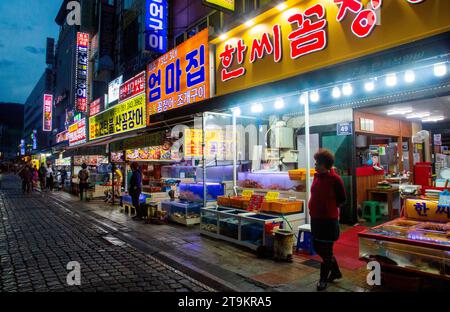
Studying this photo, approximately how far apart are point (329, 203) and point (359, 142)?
21.8ft

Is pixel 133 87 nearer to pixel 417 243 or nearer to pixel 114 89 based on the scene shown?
pixel 114 89

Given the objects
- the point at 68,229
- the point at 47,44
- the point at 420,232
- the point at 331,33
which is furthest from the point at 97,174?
the point at 47,44

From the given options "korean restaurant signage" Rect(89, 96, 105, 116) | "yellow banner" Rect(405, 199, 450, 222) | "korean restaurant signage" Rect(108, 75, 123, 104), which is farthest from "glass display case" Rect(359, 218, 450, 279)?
"korean restaurant signage" Rect(89, 96, 105, 116)

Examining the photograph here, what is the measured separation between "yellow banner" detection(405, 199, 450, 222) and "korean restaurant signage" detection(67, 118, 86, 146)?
23686 mm

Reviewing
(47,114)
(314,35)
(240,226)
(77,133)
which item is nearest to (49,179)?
(77,133)

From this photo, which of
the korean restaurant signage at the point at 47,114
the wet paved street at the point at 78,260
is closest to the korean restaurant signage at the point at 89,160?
the wet paved street at the point at 78,260

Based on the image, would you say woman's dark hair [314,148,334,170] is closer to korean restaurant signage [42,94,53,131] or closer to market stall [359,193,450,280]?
market stall [359,193,450,280]

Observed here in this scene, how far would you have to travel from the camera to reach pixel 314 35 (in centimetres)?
717

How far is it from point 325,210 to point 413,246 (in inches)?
59.2

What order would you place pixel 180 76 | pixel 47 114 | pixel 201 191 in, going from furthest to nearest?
1. pixel 47 114
2. pixel 180 76
3. pixel 201 191

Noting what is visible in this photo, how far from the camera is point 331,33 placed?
6.79m

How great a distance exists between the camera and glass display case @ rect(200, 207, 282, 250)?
681cm

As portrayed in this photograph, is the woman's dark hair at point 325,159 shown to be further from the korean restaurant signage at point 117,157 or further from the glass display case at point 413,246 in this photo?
the korean restaurant signage at point 117,157

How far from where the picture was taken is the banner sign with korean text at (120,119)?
1497 cm
